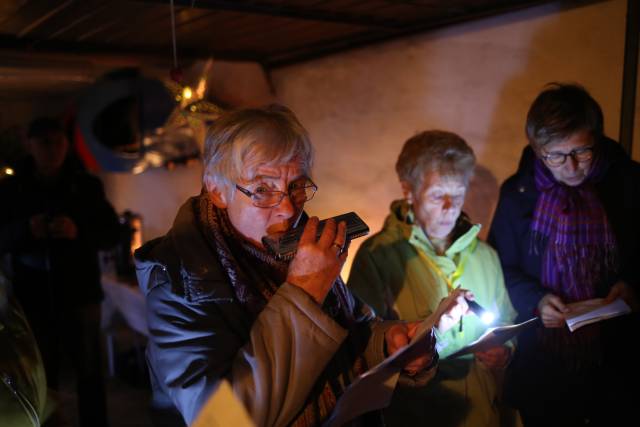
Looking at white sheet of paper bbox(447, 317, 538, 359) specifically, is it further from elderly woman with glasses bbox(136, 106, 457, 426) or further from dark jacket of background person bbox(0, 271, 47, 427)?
dark jacket of background person bbox(0, 271, 47, 427)

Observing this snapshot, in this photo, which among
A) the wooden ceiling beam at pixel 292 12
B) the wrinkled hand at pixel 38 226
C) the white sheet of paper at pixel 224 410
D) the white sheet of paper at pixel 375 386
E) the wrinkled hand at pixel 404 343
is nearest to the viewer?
the white sheet of paper at pixel 224 410

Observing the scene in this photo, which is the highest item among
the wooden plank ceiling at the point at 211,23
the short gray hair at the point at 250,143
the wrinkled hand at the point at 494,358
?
the wooden plank ceiling at the point at 211,23

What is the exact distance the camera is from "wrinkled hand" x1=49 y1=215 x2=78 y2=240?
291 centimetres

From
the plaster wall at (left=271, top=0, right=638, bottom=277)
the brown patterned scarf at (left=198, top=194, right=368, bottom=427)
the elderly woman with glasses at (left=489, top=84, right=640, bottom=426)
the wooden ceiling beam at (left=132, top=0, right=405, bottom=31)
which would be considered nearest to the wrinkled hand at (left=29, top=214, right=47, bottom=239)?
the wooden ceiling beam at (left=132, top=0, right=405, bottom=31)

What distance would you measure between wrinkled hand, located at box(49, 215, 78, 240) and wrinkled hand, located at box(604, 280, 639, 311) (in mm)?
2638

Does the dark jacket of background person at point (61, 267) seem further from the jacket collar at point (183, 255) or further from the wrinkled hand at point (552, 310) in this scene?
the wrinkled hand at point (552, 310)

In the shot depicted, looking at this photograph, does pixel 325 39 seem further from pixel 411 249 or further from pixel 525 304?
pixel 525 304

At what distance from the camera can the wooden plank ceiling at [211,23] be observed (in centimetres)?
245

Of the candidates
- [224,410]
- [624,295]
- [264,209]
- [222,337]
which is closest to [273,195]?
[264,209]

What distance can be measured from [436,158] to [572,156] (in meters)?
0.51

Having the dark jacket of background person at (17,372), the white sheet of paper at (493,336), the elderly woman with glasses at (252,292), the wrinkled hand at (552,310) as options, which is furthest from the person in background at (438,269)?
the dark jacket of background person at (17,372)

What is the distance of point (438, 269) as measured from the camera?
2.17 meters

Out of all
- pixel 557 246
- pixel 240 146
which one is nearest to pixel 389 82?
pixel 557 246

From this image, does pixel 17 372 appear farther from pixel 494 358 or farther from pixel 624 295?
pixel 624 295
